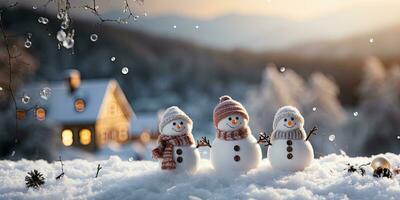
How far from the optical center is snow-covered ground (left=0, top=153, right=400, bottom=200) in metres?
4.48

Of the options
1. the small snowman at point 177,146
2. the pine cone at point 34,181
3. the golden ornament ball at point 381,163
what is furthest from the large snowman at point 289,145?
the pine cone at point 34,181

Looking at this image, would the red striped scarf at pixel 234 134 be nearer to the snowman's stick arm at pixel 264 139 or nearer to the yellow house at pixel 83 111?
the snowman's stick arm at pixel 264 139

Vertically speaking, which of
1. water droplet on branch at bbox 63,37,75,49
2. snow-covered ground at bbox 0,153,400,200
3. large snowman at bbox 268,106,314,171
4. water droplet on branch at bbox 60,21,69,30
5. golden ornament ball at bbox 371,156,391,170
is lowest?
snow-covered ground at bbox 0,153,400,200

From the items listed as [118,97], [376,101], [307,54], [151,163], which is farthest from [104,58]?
[151,163]

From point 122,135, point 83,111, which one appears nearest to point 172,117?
point 83,111

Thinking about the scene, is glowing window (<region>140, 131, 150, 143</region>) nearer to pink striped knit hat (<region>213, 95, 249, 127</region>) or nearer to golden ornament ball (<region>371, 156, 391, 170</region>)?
pink striped knit hat (<region>213, 95, 249, 127</region>)

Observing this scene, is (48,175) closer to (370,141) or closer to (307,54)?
(370,141)

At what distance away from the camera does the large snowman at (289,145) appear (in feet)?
16.3

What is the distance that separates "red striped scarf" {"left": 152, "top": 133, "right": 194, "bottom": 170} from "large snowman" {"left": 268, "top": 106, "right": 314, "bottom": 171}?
29.9 inches

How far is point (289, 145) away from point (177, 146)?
0.99 m

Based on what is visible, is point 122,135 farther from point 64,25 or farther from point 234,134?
point 234,134

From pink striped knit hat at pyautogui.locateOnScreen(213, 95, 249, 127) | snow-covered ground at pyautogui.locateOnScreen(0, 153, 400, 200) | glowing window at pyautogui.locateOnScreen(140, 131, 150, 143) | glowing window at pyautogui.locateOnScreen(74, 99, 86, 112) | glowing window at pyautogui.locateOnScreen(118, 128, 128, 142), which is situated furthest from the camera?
glowing window at pyautogui.locateOnScreen(140, 131, 150, 143)

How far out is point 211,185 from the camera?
4.67 metres

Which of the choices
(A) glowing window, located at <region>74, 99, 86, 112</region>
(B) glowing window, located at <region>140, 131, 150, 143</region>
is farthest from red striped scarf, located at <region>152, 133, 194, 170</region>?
(B) glowing window, located at <region>140, 131, 150, 143</region>
